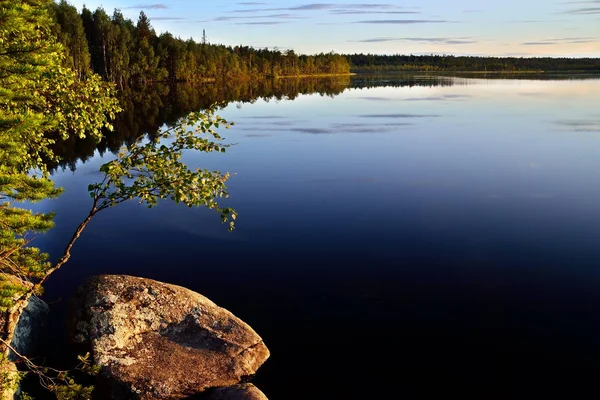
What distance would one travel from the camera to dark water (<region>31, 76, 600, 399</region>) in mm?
15234

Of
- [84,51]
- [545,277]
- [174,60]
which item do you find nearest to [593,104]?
[545,277]

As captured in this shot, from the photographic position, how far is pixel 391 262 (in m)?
22.0

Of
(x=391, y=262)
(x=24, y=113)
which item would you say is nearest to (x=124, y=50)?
(x=391, y=262)

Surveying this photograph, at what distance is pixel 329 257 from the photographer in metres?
22.6

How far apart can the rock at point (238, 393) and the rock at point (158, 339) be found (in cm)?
39

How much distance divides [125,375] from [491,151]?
42.0 metres

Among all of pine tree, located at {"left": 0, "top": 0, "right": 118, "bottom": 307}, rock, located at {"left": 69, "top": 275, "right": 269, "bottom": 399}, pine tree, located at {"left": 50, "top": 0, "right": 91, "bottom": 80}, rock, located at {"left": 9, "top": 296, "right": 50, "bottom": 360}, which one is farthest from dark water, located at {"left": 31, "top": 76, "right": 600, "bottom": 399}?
pine tree, located at {"left": 50, "top": 0, "right": 91, "bottom": 80}

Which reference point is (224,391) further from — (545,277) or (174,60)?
(174,60)

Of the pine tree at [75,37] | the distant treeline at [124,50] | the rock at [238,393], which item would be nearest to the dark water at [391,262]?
the rock at [238,393]

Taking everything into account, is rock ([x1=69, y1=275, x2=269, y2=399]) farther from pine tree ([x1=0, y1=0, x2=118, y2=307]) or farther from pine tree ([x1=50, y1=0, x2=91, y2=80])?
pine tree ([x1=50, y1=0, x2=91, y2=80])

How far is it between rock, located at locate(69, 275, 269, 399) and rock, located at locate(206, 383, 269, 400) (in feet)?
1.29

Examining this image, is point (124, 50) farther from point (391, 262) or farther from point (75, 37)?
point (391, 262)

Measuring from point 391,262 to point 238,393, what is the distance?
35.5ft

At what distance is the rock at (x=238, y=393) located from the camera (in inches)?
506
